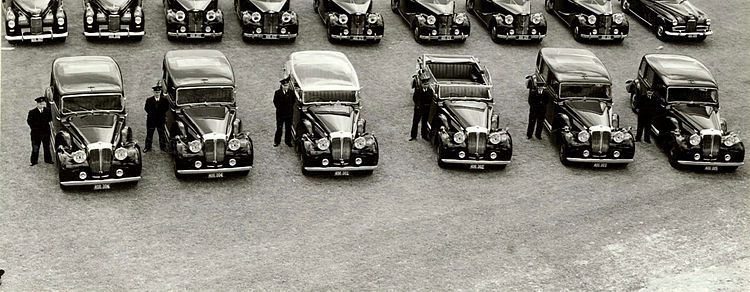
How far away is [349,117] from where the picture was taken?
2250 centimetres

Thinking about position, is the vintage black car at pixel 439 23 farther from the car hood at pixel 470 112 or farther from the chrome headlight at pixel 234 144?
the chrome headlight at pixel 234 144

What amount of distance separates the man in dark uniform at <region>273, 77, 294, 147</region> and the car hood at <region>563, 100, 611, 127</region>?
6.28 m

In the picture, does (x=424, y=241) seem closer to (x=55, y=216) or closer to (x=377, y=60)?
(x=55, y=216)

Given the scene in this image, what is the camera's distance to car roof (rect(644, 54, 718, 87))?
24.5 meters

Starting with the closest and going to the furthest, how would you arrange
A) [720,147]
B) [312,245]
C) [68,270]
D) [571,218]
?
[68,270], [312,245], [571,218], [720,147]

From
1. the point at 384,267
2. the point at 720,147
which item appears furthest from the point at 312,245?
the point at 720,147

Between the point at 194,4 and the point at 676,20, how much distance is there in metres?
14.2

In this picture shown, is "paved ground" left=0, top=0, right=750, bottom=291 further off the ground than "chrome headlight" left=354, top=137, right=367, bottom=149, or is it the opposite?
"chrome headlight" left=354, top=137, right=367, bottom=149

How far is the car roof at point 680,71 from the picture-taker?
964 inches

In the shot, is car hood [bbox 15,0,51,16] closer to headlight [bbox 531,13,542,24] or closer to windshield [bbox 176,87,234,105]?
windshield [bbox 176,87,234,105]

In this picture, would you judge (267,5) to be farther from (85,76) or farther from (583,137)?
(583,137)

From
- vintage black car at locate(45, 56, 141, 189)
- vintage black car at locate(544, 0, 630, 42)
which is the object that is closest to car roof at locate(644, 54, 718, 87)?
vintage black car at locate(544, 0, 630, 42)

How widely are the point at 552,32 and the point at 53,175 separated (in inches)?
655

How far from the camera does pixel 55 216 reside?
19188 mm
